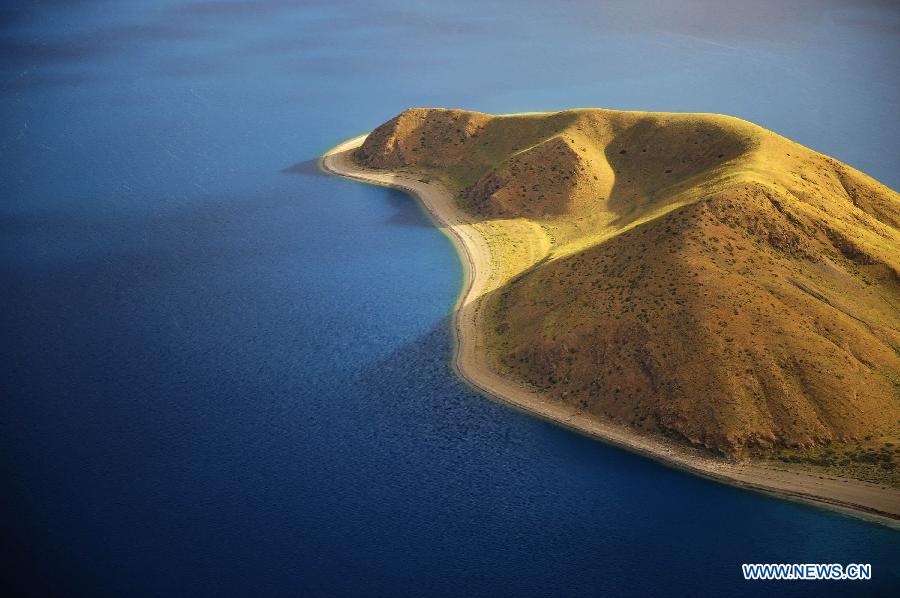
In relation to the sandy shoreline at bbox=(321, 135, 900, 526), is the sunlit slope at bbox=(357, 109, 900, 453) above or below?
above

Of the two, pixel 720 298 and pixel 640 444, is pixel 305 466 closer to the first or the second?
pixel 640 444

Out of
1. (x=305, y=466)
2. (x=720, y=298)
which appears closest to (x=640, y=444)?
(x=720, y=298)

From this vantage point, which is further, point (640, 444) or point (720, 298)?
point (720, 298)

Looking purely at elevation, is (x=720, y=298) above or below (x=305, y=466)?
above

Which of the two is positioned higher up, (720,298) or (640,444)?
(720,298)

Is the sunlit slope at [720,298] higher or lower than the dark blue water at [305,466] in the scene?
higher

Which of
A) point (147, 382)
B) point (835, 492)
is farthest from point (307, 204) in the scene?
point (835, 492)

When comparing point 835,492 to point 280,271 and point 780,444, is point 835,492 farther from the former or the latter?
point 280,271

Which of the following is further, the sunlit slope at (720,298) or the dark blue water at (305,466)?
the sunlit slope at (720,298)
